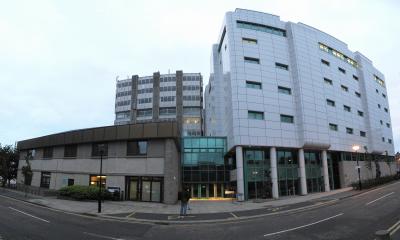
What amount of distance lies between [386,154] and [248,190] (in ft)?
137

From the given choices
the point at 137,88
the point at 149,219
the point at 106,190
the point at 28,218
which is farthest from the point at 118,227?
the point at 137,88

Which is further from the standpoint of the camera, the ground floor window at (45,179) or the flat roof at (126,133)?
the ground floor window at (45,179)

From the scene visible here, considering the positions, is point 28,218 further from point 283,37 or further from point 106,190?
point 283,37

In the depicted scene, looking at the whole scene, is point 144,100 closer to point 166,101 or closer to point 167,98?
point 166,101

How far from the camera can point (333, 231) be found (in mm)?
12312

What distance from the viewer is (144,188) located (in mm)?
28516

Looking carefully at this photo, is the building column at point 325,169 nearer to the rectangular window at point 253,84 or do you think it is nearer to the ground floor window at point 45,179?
the rectangular window at point 253,84

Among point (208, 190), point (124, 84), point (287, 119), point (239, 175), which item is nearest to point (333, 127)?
point (287, 119)

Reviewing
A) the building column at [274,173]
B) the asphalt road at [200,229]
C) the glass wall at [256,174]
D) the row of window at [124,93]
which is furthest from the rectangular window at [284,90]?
the row of window at [124,93]

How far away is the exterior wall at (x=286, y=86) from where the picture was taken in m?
37.2

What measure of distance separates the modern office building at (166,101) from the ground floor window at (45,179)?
147 ft

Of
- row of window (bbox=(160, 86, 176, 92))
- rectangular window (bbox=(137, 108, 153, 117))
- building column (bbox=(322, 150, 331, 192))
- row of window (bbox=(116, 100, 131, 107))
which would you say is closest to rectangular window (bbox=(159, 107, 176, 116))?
rectangular window (bbox=(137, 108, 153, 117))

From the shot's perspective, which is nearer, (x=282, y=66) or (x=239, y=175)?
(x=239, y=175)

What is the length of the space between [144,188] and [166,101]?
58.6 metres
